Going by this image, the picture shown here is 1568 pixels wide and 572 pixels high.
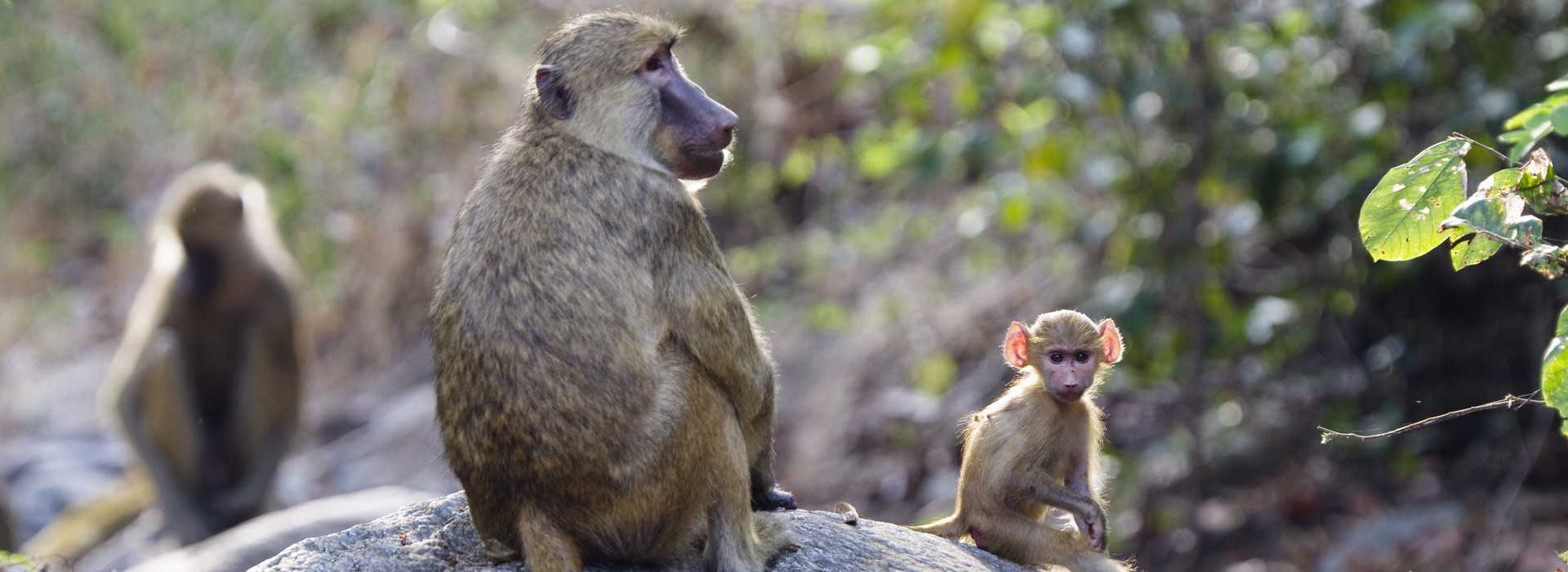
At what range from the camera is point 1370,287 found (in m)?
8.32

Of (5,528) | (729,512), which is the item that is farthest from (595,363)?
(5,528)

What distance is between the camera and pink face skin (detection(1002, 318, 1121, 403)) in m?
4.56

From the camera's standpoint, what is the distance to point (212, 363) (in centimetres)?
1063

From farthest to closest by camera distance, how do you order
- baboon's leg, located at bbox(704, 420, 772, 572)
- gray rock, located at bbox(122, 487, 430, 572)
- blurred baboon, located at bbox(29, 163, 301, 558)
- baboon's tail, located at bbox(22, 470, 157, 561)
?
1. blurred baboon, located at bbox(29, 163, 301, 558)
2. baboon's tail, located at bbox(22, 470, 157, 561)
3. gray rock, located at bbox(122, 487, 430, 572)
4. baboon's leg, located at bbox(704, 420, 772, 572)

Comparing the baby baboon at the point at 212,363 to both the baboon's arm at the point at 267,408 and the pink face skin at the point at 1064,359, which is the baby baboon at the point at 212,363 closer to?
the baboon's arm at the point at 267,408

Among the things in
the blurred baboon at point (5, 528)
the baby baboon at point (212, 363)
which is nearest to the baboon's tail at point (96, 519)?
the baby baboon at point (212, 363)

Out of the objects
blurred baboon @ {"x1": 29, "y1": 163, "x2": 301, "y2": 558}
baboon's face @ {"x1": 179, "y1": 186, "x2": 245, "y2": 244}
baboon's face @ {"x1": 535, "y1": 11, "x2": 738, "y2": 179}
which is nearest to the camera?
baboon's face @ {"x1": 535, "y1": 11, "x2": 738, "y2": 179}

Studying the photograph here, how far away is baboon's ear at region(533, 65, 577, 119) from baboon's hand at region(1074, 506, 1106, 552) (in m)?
1.82

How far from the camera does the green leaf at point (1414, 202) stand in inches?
145

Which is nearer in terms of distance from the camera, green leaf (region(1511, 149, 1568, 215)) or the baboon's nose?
green leaf (region(1511, 149, 1568, 215))

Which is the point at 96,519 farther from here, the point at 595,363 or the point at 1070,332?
the point at 1070,332

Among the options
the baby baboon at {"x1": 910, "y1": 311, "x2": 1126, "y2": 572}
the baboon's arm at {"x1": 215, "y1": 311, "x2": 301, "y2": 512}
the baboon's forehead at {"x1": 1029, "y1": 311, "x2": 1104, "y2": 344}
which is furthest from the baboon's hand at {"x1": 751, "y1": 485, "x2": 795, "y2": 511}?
the baboon's arm at {"x1": 215, "y1": 311, "x2": 301, "y2": 512}

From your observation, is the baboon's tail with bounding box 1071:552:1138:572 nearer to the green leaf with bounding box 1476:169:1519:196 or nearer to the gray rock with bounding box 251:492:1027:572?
the gray rock with bounding box 251:492:1027:572

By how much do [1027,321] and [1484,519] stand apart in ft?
9.06
